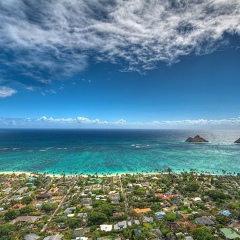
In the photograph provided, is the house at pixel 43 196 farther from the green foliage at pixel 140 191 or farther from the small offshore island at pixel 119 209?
the green foliage at pixel 140 191

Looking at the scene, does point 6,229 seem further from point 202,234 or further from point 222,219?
point 222,219

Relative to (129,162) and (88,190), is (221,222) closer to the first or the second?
(88,190)

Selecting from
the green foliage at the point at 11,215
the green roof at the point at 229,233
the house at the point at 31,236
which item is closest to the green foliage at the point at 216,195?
the green roof at the point at 229,233

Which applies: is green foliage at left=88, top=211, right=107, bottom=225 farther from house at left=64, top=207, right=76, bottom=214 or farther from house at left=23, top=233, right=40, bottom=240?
house at left=23, top=233, right=40, bottom=240

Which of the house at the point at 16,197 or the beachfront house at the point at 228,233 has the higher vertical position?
the beachfront house at the point at 228,233

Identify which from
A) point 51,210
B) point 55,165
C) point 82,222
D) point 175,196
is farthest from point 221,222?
point 55,165

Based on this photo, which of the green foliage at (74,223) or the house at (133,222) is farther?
the house at (133,222)

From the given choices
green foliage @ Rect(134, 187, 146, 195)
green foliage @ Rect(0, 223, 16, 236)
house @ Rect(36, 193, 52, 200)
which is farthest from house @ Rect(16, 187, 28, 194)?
green foliage @ Rect(134, 187, 146, 195)
